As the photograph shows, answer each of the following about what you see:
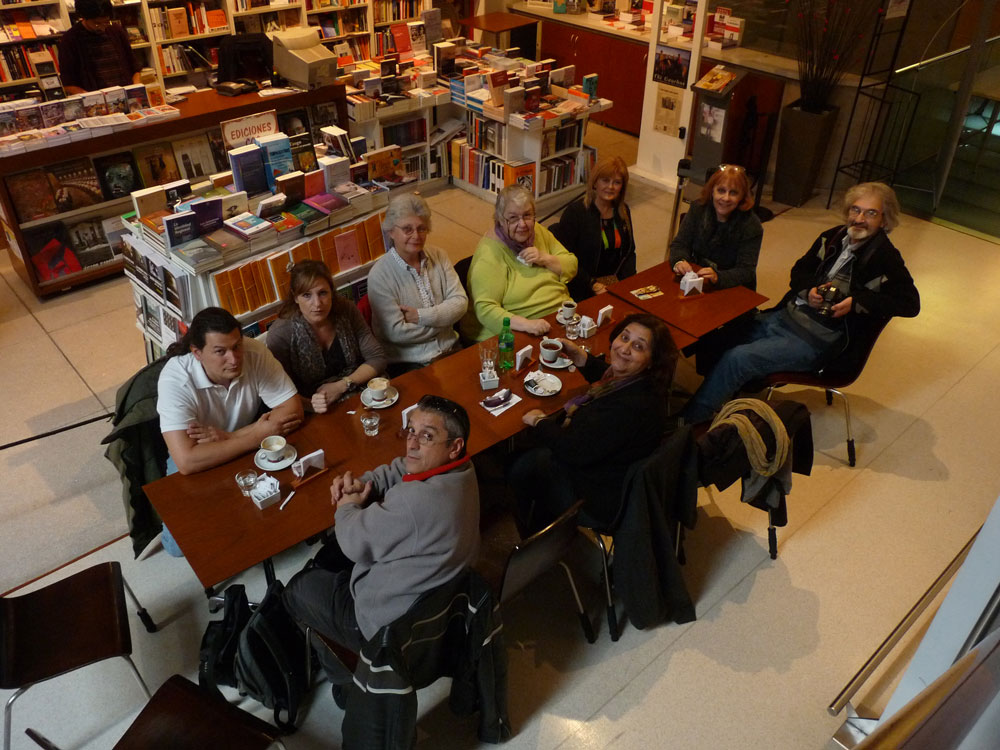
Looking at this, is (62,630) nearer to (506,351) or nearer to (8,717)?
(8,717)

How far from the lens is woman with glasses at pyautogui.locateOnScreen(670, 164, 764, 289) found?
4094mm

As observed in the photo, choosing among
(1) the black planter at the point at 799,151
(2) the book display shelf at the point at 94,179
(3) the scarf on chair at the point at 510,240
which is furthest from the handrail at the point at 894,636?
(2) the book display shelf at the point at 94,179

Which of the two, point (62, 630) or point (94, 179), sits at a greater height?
point (94, 179)

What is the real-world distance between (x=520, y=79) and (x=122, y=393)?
4.36 m

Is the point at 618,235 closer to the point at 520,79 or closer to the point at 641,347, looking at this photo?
the point at 641,347

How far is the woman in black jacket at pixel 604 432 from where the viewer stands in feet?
9.44

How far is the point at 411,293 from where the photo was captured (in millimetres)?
3709

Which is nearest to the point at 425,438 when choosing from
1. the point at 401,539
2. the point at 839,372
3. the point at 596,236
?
the point at 401,539

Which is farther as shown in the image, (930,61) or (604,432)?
(930,61)

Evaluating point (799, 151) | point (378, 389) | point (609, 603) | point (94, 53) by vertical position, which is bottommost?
point (609, 603)

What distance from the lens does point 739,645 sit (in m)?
3.13

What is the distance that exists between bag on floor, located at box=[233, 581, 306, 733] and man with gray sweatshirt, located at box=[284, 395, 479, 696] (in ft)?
0.32

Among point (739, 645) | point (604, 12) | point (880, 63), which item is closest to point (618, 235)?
point (739, 645)

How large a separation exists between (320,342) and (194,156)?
9.87ft
